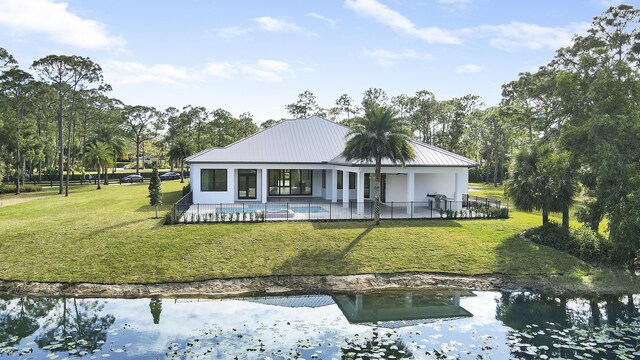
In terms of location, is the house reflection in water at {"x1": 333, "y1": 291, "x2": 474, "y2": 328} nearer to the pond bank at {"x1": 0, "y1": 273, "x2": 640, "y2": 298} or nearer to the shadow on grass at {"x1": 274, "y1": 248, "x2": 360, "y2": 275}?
the pond bank at {"x1": 0, "y1": 273, "x2": 640, "y2": 298}

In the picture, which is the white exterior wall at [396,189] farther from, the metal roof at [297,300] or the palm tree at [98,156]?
the palm tree at [98,156]

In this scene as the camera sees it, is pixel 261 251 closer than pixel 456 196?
Yes

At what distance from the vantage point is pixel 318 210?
25.3 meters

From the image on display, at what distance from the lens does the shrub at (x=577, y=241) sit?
1778cm

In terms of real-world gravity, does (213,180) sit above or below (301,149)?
below

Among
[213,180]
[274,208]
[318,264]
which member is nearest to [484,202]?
[274,208]

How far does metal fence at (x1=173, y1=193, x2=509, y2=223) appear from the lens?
2189 cm

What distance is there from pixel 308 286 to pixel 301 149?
1619 centimetres

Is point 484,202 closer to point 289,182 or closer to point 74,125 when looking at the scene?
point 289,182

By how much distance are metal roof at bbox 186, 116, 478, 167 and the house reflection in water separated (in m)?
9.98

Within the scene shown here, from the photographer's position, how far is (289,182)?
3244 cm

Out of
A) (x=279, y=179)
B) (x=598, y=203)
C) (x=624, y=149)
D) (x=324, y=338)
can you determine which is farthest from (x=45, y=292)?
(x=624, y=149)

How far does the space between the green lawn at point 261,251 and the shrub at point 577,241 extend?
611 millimetres

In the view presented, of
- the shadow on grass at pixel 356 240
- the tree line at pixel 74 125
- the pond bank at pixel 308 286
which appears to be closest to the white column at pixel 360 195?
the shadow on grass at pixel 356 240
